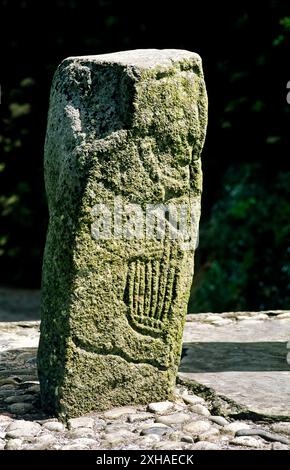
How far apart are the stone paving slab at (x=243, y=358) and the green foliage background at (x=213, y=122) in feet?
7.24

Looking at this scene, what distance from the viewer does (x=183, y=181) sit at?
192 inches

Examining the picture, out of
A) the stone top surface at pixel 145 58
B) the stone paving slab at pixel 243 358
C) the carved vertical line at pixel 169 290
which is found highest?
the stone top surface at pixel 145 58

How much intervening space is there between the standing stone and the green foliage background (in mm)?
4278

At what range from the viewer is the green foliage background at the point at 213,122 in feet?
31.0

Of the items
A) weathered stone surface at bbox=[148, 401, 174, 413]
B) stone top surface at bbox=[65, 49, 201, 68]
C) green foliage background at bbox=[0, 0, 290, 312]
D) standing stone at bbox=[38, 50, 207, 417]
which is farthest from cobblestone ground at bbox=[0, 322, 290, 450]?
green foliage background at bbox=[0, 0, 290, 312]

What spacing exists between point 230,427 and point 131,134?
148 centimetres

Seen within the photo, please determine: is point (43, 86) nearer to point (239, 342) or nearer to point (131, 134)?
point (239, 342)

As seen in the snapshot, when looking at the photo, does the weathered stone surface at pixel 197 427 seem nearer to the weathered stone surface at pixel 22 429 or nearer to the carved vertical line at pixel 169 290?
the carved vertical line at pixel 169 290

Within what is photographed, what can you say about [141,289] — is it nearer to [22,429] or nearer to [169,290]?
[169,290]

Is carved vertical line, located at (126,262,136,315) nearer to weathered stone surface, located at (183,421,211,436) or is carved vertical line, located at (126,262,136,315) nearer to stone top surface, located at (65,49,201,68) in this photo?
weathered stone surface, located at (183,421,211,436)

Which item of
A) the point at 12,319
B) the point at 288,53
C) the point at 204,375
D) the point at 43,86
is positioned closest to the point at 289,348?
the point at 204,375

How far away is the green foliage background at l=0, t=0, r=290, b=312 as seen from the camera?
9.45 meters

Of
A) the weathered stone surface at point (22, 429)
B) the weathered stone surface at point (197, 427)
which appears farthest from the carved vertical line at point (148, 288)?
the weathered stone surface at point (22, 429)

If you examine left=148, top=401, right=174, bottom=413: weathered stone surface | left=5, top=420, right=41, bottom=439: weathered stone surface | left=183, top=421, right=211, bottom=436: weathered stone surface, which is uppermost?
left=148, top=401, right=174, bottom=413: weathered stone surface
